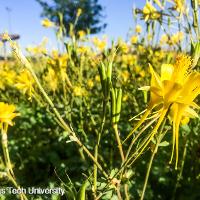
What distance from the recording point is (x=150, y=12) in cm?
222

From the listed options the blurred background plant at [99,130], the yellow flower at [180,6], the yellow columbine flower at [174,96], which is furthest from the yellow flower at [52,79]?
the yellow columbine flower at [174,96]

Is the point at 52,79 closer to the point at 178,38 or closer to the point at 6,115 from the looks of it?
the point at 178,38

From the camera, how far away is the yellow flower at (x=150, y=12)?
2.20 metres

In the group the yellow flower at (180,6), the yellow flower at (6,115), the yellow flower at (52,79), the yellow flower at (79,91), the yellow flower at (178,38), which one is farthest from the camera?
the yellow flower at (52,79)

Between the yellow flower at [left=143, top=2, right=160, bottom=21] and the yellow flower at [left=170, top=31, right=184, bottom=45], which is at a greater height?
the yellow flower at [left=143, top=2, right=160, bottom=21]

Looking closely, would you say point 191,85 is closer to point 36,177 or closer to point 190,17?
point 190,17

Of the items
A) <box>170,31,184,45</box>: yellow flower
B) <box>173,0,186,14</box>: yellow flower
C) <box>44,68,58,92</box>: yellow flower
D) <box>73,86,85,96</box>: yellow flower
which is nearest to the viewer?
<box>173,0,186,14</box>: yellow flower

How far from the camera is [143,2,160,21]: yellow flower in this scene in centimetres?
220

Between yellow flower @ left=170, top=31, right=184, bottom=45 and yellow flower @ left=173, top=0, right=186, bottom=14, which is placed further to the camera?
yellow flower @ left=170, top=31, right=184, bottom=45

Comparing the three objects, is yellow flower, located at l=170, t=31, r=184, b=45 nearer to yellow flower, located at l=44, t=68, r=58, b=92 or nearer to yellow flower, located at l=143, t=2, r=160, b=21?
yellow flower, located at l=143, t=2, r=160, b=21

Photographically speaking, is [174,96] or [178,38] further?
[178,38]

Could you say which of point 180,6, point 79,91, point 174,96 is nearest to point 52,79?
point 79,91

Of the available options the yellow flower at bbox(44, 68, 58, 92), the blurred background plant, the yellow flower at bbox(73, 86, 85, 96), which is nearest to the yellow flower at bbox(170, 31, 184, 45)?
the blurred background plant

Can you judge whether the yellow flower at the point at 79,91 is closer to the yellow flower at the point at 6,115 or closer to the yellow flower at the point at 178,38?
the yellow flower at the point at 178,38
